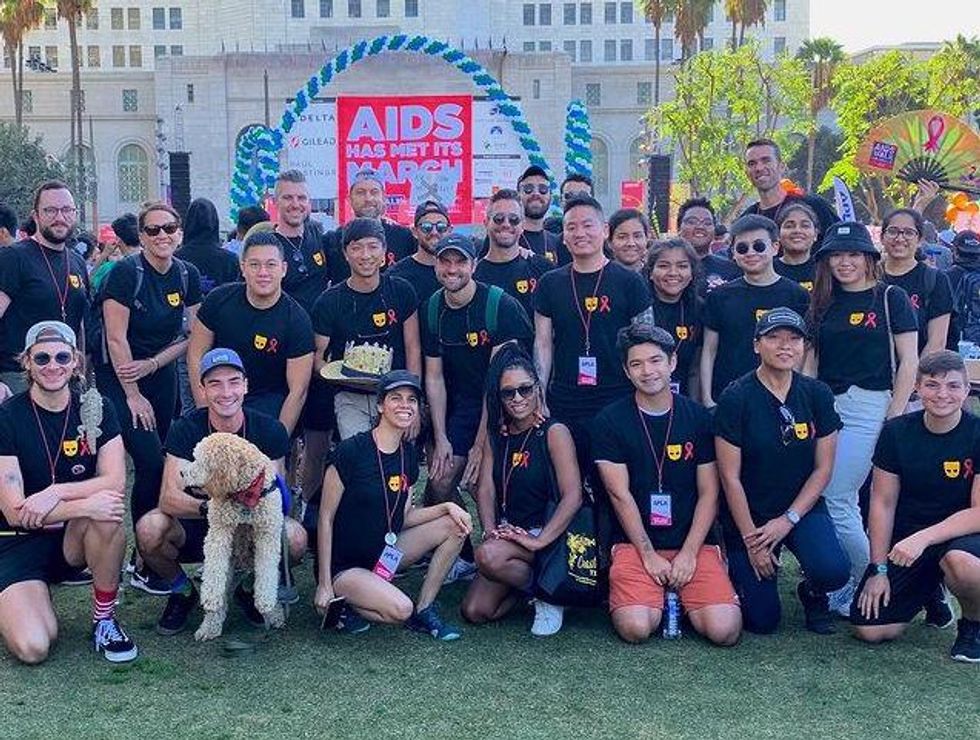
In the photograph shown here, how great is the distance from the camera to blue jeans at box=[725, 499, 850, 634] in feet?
17.7

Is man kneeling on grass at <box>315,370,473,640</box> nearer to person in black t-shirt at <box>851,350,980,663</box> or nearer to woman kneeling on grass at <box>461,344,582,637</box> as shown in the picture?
woman kneeling on grass at <box>461,344,582,637</box>

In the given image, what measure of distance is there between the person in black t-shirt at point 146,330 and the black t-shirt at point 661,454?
2639mm

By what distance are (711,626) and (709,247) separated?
142 inches

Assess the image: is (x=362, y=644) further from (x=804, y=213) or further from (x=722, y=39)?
(x=722, y=39)

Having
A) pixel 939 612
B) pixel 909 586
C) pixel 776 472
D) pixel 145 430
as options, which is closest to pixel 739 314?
pixel 776 472

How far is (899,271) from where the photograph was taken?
6.69 m

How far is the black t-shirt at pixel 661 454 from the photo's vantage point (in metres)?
5.49

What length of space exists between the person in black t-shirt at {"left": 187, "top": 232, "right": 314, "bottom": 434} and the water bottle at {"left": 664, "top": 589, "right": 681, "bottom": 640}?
7.23 feet

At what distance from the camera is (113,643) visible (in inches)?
201

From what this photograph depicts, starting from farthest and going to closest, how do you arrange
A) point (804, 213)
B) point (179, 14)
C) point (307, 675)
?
point (179, 14)
point (804, 213)
point (307, 675)

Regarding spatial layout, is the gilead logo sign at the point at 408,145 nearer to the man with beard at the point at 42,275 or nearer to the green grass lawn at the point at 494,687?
the man with beard at the point at 42,275

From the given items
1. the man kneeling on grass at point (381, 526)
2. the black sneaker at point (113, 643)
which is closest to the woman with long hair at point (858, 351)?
the man kneeling on grass at point (381, 526)

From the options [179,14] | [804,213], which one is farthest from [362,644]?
[179,14]

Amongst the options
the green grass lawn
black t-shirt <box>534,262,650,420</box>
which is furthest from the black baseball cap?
the green grass lawn
